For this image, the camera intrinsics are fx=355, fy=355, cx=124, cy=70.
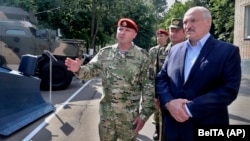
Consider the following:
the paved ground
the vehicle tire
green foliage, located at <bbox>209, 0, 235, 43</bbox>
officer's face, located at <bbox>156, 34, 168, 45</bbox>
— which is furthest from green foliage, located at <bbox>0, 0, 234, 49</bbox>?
officer's face, located at <bbox>156, 34, 168, 45</bbox>

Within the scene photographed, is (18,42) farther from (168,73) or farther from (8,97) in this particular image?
(168,73)

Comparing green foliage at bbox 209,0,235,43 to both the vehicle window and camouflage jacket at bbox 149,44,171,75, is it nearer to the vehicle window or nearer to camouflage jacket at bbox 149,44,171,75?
the vehicle window

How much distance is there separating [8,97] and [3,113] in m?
0.30

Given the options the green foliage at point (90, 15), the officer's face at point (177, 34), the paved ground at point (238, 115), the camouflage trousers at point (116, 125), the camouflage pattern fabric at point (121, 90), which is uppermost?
the green foliage at point (90, 15)

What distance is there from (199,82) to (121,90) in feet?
2.86

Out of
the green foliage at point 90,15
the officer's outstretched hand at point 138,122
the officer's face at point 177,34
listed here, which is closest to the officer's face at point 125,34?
the officer's outstretched hand at point 138,122

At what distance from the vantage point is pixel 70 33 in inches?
1200

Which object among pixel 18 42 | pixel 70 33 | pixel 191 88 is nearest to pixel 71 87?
pixel 18 42

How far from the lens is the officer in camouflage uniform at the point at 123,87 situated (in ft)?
10.5

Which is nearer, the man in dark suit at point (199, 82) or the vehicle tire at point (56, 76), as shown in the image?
Answer: the man in dark suit at point (199, 82)

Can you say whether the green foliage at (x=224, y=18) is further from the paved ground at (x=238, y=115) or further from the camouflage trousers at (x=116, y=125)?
the camouflage trousers at (x=116, y=125)

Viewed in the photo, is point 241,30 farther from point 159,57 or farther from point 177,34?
point 177,34

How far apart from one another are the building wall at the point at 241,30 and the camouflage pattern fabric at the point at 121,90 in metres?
14.9

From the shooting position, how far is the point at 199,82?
252cm
